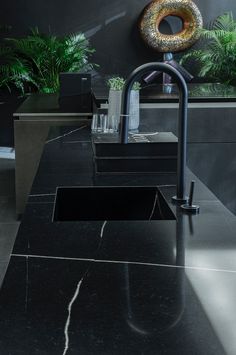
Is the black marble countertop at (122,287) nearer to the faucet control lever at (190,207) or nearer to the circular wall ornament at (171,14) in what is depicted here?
the faucet control lever at (190,207)

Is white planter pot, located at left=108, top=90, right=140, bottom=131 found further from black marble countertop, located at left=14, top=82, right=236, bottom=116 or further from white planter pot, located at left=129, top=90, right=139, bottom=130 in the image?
black marble countertop, located at left=14, top=82, right=236, bottom=116

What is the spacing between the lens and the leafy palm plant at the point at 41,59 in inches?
280

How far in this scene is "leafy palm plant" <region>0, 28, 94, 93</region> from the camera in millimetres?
7121

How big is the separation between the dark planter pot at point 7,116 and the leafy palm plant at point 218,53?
Result: 2.33 m

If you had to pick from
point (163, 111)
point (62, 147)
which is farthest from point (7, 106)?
point (62, 147)

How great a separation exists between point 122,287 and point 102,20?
277 inches

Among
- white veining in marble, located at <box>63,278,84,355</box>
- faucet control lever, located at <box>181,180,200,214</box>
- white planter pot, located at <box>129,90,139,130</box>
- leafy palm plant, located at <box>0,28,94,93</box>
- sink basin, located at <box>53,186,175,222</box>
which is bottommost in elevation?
sink basin, located at <box>53,186,175,222</box>

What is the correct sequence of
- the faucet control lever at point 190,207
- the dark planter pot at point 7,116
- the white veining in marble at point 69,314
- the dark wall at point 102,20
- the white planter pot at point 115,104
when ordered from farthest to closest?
the dark planter pot at point 7,116
the dark wall at point 102,20
the white planter pot at point 115,104
the faucet control lever at point 190,207
the white veining in marble at point 69,314

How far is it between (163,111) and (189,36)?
4115 millimetres

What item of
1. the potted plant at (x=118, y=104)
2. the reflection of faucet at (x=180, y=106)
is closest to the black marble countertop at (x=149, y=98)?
the potted plant at (x=118, y=104)

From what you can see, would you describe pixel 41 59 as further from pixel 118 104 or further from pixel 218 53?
pixel 118 104

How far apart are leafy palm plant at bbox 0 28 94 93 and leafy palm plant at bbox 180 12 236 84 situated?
1466 millimetres

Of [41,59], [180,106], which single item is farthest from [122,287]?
[41,59]

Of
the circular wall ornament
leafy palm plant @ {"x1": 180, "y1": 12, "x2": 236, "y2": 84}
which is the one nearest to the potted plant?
leafy palm plant @ {"x1": 180, "y1": 12, "x2": 236, "y2": 84}
